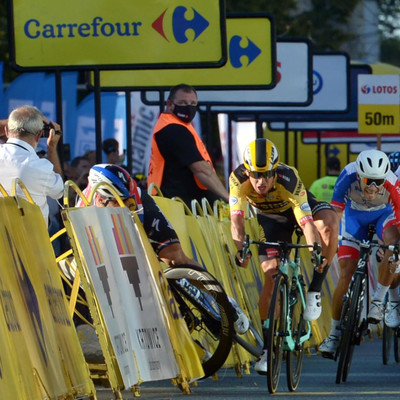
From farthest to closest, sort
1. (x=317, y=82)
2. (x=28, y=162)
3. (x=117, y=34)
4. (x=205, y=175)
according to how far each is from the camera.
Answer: (x=317, y=82)
(x=205, y=175)
(x=117, y=34)
(x=28, y=162)

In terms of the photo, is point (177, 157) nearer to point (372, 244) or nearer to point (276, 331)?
point (372, 244)

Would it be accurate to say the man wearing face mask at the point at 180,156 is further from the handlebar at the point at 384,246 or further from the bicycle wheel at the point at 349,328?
the bicycle wheel at the point at 349,328

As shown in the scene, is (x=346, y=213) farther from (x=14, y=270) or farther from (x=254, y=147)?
(x=14, y=270)

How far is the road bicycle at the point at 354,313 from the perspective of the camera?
1152 centimetres

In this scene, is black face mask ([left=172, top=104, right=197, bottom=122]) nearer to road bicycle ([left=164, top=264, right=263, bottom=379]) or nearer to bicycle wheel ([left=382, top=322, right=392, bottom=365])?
bicycle wheel ([left=382, top=322, right=392, bottom=365])

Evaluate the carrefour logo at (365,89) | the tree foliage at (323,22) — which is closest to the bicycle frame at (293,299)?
the carrefour logo at (365,89)

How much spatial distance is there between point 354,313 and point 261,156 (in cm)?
159

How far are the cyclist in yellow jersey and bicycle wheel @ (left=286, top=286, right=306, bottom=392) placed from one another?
0.34ft

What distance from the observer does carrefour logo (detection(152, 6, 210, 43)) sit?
42.8ft

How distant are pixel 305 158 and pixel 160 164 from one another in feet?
81.5

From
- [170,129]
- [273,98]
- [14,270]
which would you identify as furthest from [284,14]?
[14,270]

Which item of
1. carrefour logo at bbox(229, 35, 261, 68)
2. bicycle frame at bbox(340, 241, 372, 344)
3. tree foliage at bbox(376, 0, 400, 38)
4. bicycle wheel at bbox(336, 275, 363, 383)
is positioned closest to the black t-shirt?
bicycle frame at bbox(340, 241, 372, 344)

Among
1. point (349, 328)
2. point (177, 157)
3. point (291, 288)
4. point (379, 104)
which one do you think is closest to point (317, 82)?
point (379, 104)

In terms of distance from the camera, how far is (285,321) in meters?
11.0
